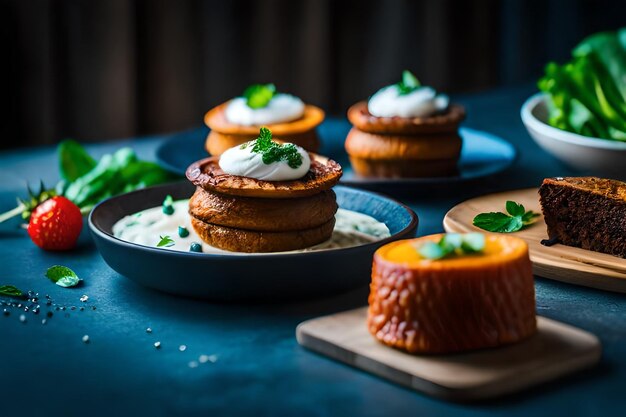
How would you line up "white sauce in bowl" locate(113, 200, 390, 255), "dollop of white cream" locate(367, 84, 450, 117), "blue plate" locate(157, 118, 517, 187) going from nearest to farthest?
"white sauce in bowl" locate(113, 200, 390, 255)
"blue plate" locate(157, 118, 517, 187)
"dollop of white cream" locate(367, 84, 450, 117)

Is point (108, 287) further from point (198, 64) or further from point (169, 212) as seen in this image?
point (198, 64)

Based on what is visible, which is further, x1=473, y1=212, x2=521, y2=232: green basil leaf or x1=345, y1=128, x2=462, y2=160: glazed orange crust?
x1=345, y1=128, x2=462, y2=160: glazed orange crust

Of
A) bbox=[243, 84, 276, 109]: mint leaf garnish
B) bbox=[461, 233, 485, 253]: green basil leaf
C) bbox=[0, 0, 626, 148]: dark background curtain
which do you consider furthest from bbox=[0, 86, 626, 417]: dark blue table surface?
bbox=[0, 0, 626, 148]: dark background curtain

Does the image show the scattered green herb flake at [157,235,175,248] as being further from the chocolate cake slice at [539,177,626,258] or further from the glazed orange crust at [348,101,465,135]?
the glazed orange crust at [348,101,465,135]

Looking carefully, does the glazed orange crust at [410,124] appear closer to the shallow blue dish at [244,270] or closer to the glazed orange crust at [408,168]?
the glazed orange crust at [408,168]

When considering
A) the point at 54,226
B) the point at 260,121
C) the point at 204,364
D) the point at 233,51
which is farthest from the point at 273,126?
the point at 233,51

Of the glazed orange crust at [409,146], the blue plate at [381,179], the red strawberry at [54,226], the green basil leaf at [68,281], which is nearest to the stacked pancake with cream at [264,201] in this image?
the green basil leaf at [68,281]

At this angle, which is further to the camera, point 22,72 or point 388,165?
point 22,72

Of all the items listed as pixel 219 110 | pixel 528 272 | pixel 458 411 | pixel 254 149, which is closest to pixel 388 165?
pixel 219 110
